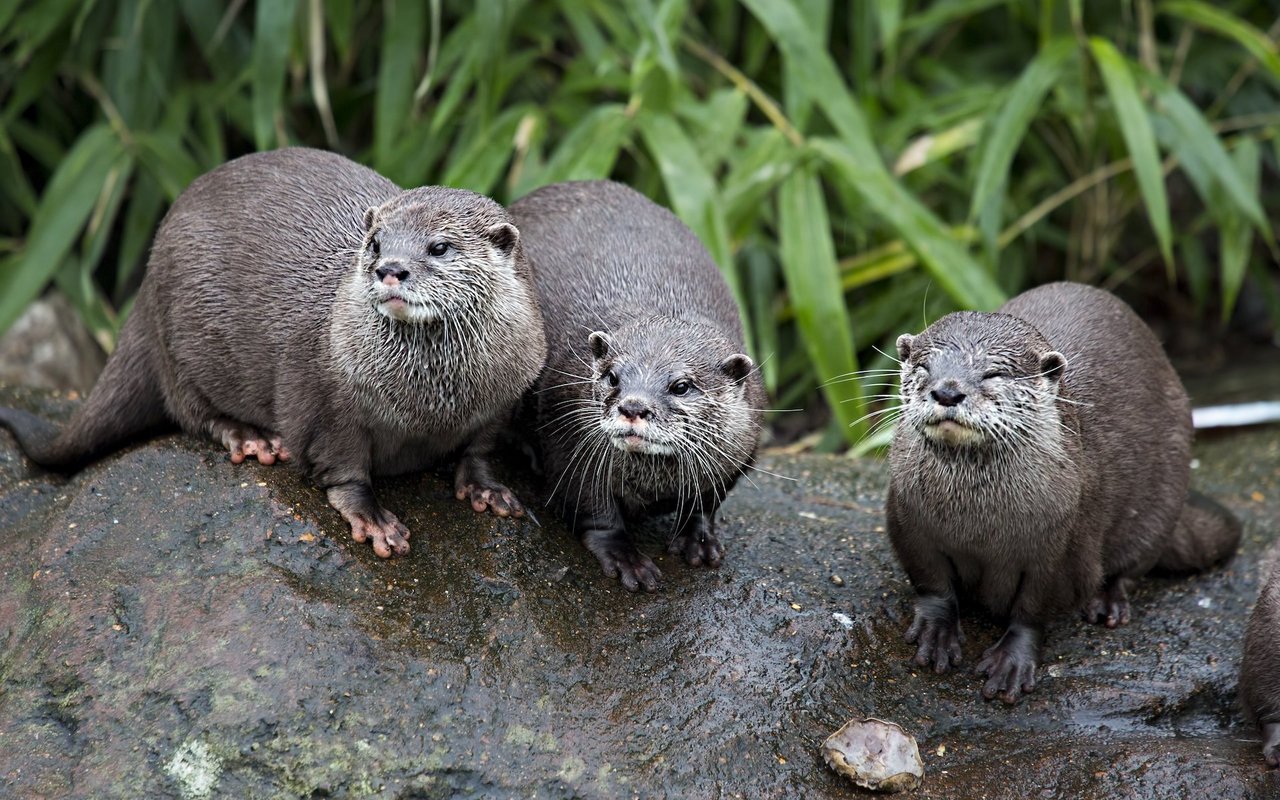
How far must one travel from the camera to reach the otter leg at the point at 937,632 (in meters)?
2.98

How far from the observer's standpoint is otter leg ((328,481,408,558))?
114 inches

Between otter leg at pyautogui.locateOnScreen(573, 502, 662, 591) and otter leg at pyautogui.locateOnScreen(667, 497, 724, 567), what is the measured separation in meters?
0.09

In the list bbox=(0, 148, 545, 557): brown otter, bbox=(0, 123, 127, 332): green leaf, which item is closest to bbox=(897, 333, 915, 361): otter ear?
bbox=(0, 148, 545, 557): brown otter

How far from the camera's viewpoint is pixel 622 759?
2.58m

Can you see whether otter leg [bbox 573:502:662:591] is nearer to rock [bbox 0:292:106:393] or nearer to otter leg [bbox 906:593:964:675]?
otter leg [bbox 906:593:964:675]

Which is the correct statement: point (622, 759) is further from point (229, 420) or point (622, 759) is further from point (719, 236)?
point (719, 236)

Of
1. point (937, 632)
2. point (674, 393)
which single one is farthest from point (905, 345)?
point (937, 632)

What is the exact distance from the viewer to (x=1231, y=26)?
4633mm

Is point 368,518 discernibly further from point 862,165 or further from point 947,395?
point 862,165

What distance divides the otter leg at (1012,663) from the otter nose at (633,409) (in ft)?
2.81

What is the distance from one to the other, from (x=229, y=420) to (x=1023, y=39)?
3429 mm

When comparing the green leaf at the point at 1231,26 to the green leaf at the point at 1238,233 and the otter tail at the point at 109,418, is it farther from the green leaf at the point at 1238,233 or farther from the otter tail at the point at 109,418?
the otter tail at the point at 109,418

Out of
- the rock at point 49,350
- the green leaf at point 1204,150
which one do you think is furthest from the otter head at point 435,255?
the green leaf at point 1204,150

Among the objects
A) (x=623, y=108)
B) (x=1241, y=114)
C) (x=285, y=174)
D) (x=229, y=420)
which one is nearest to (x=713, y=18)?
(x=623, y=108)
